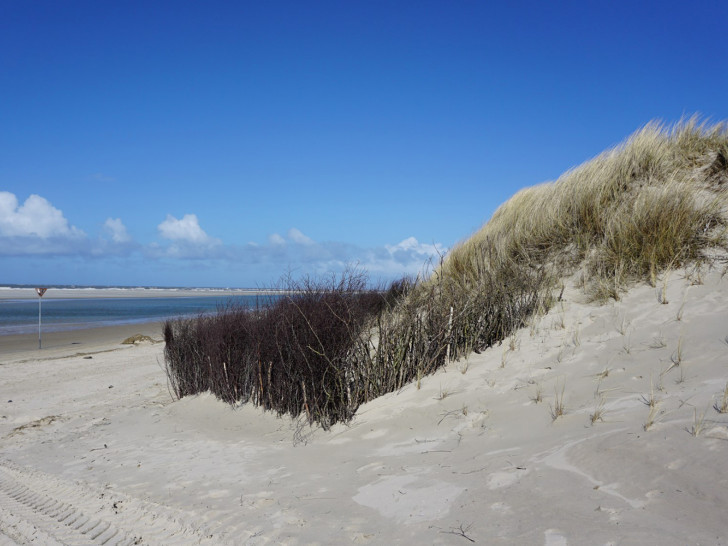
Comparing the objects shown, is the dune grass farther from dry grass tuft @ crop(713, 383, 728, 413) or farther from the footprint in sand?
the footprint in sand

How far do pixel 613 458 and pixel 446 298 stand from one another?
3517 millimetres

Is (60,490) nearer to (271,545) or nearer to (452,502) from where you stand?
(271,545)

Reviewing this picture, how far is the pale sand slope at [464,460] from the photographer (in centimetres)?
314

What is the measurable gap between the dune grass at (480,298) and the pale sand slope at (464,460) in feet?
1.02

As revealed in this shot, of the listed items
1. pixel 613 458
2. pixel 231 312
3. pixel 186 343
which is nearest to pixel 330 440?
pixel 613 458

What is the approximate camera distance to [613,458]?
3.52m

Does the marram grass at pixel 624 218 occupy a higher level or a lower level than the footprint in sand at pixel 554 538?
higher

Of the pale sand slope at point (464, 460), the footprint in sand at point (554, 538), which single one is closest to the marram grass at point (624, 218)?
the pale sand slope at point (464, 460)

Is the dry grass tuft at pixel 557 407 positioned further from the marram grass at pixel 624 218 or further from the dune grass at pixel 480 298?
the marram grass at pixel 624 218

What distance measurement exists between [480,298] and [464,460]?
298 centimetres

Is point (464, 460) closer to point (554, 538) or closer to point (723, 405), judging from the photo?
point (554, 538)

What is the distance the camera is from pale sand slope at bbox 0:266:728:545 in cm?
314

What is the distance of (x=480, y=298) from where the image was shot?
6855 millimetres

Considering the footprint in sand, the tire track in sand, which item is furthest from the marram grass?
the tire track in sand
